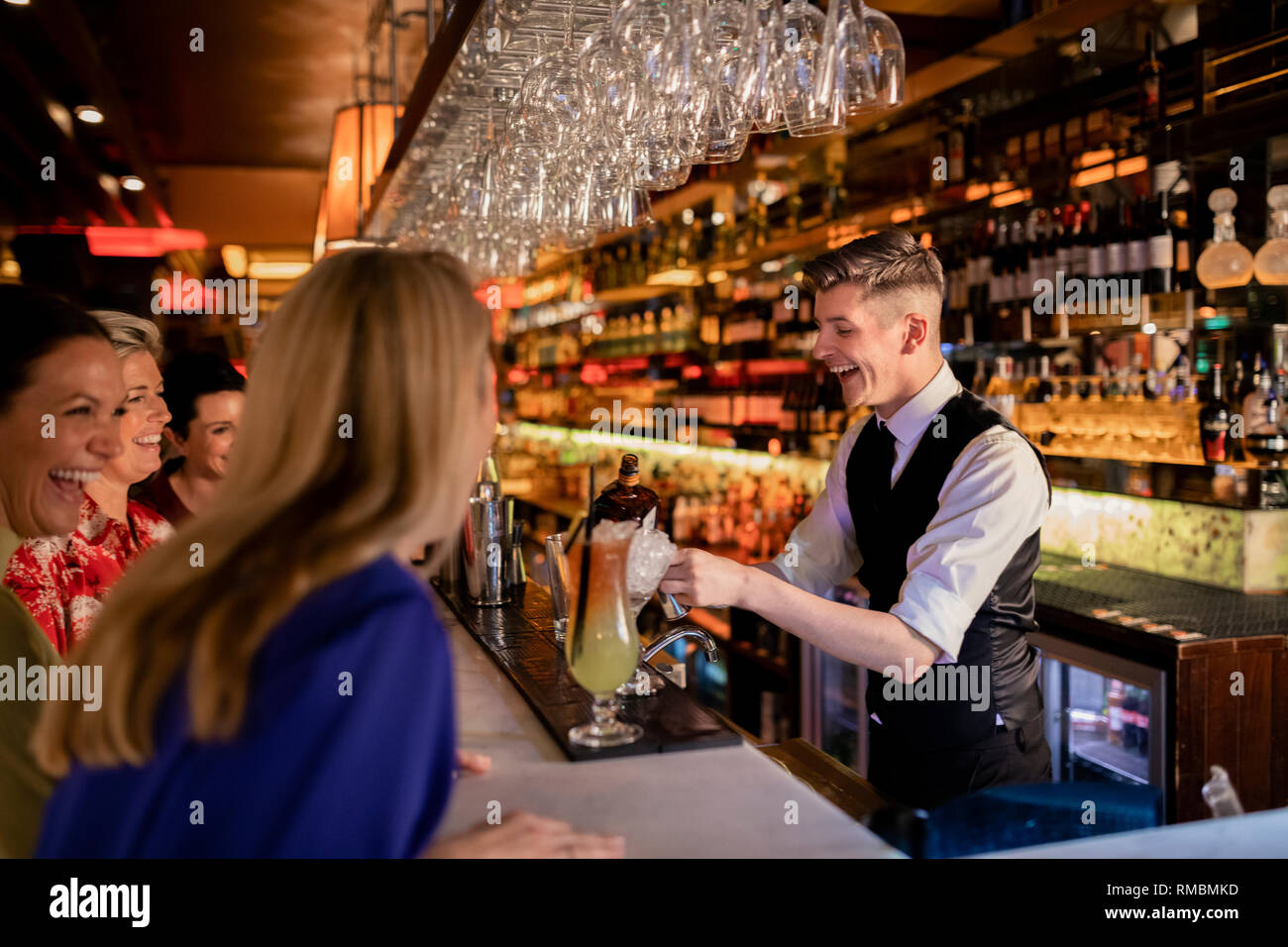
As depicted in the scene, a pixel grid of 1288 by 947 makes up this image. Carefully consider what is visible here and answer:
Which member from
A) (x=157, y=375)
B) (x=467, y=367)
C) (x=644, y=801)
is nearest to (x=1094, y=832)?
(x=644, y=801)

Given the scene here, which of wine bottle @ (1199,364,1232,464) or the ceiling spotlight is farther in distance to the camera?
the ceiling spotlight

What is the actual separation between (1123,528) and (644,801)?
285 centimetres

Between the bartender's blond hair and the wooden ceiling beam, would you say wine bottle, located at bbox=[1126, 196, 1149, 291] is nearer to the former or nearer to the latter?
the bartender's blond hair

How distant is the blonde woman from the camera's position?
2.95 feet

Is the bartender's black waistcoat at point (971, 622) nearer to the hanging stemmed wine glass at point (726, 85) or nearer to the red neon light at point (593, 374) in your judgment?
the hanging stemmed wine glass at point (726, 85)

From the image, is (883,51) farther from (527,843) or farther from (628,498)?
(527,843)

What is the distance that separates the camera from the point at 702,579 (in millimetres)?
1770

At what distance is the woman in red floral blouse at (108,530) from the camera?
179 cm

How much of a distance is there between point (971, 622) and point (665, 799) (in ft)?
2.83

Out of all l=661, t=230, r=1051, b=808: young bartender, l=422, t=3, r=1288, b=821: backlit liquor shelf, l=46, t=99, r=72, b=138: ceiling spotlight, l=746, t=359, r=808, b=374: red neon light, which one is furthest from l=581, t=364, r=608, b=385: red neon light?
l=661, t=230, r=1051, b=808: young bartender

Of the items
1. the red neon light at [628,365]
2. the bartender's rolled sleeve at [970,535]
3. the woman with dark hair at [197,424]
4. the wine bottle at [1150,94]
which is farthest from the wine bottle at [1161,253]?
the red neon light at [628,365]

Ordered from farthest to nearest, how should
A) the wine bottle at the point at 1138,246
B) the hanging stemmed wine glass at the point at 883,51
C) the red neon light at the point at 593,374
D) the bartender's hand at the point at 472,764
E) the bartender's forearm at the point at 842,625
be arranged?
the red neon light at the point at 593,374, the wine bottle at the point at 1138,246, the bartender's forearm at the point at 842,625, the hanging stemmed wine glass at the point at 883,51, the bartender's hand at the point at 472,764

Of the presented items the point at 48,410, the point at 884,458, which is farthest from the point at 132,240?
the point at 884,458

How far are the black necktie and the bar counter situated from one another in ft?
2.80
